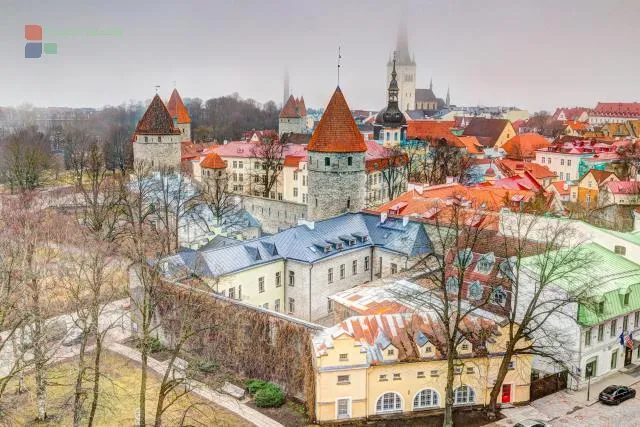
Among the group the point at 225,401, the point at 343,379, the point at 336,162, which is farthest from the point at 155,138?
the point at 343,379

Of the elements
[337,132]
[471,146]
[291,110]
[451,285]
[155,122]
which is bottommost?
[451,285]

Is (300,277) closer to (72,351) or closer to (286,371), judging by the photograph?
(286,371)

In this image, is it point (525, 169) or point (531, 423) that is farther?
point (525, 169)

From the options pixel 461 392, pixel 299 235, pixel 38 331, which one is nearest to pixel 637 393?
pixel 461 392

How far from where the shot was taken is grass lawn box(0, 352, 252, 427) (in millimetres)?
23234

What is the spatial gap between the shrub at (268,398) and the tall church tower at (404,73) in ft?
403

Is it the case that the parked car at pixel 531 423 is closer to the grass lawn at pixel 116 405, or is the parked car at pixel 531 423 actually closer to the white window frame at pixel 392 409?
the white window frame at pixel 392 409

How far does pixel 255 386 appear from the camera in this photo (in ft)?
84.6

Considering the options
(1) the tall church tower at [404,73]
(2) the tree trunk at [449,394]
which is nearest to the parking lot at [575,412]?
(2) the tree trunk at [449,394]

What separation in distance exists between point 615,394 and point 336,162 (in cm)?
2061

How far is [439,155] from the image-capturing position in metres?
64.5

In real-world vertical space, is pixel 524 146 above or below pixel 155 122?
below

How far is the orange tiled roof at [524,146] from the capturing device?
86.4 meters

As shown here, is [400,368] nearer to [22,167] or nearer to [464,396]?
[464,396]
